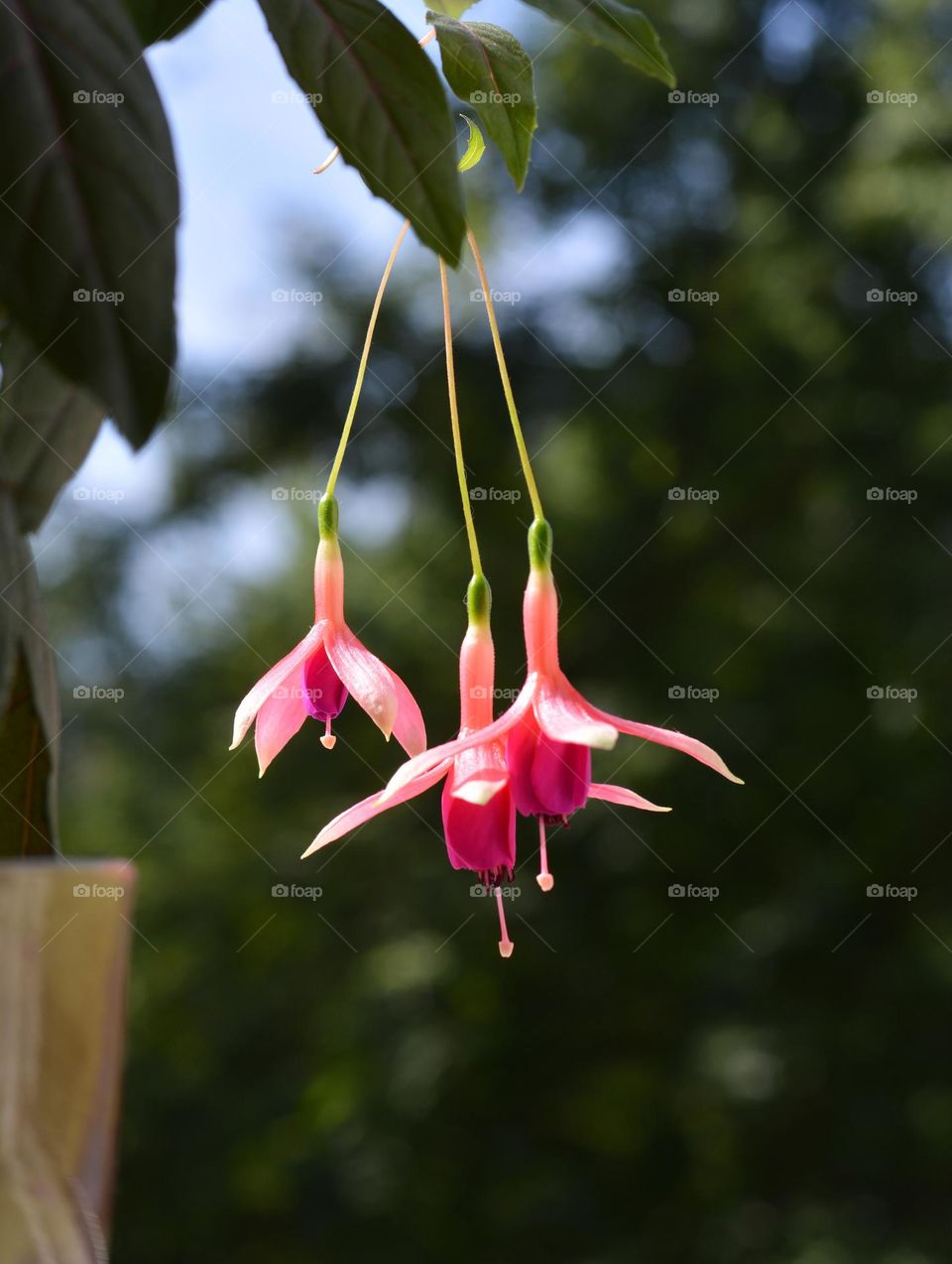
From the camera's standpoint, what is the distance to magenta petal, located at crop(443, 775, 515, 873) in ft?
0.97

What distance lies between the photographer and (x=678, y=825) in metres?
2.69

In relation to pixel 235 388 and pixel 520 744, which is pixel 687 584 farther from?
pixel 520 744

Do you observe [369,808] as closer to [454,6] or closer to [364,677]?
[364,677]

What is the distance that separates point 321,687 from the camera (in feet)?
1.12

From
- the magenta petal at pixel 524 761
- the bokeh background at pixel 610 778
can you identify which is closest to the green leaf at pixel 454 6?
the magenta petal at pixel 524 761

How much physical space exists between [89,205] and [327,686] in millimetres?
177

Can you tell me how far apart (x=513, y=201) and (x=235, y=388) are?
79 centimetres

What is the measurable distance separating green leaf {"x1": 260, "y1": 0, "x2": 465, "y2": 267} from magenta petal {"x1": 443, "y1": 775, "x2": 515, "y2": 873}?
0.12m

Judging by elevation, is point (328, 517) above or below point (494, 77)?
below

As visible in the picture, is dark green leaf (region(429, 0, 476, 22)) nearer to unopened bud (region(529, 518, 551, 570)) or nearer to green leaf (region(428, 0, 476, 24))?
green leaf (region(428, 0, 476, 24))

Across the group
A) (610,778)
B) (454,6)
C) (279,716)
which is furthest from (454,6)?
(610,778)

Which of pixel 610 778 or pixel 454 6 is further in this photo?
pixel 610 778

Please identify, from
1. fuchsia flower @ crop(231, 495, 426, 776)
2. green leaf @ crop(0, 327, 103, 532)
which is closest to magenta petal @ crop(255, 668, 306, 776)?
fuchsia flower @ crop(231, 495, 426, 776)

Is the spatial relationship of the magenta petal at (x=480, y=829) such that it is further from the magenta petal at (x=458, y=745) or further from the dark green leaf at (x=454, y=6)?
the dark green leaf at (x=454, y=6)
